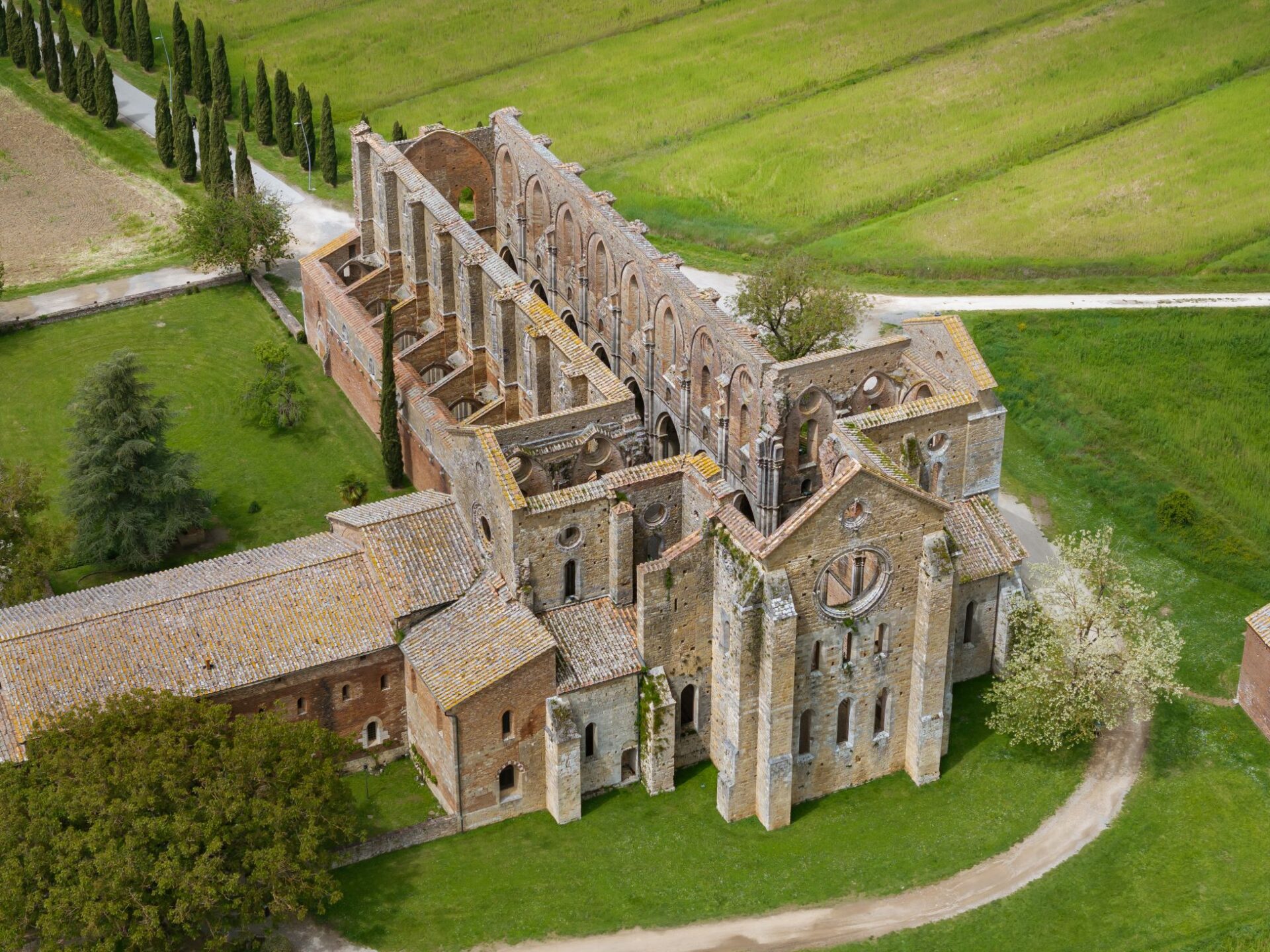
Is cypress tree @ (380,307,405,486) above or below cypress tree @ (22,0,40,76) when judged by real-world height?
below

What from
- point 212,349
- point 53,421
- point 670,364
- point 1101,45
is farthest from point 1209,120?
point 53,421

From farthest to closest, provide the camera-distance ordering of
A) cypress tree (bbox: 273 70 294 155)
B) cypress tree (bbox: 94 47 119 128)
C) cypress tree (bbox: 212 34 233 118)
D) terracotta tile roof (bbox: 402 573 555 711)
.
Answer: cypress tree (bbox: 212 34 233 118) → cypress tree (bbox: 94 47 119 128) → cypress tree (bbox: 273 70 294 155) → terracotta tile roof (bbox: 402 573 555 711)

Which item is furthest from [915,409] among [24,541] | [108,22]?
[108,22]

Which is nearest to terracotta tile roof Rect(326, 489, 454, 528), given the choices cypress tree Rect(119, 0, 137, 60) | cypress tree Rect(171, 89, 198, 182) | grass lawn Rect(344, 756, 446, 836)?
grass lawn Rect(344, 756, 446, 836)

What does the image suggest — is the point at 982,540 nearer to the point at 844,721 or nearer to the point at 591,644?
the point at 844,721

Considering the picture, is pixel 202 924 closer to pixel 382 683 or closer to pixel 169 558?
pixel 382 683

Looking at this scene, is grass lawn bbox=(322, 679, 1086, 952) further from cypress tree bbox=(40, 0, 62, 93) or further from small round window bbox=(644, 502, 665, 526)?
cypress tree bbox=(40, 0, 62, 93)

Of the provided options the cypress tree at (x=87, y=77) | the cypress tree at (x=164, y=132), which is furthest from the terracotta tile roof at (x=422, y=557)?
the cypress tree at (x=87, y=77)
